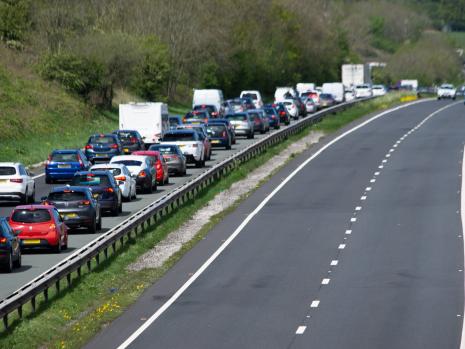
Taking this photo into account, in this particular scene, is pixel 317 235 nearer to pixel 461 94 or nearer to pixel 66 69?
pixel 66 69

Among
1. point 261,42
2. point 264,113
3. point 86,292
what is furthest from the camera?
point 261,42

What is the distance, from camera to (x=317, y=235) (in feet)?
126

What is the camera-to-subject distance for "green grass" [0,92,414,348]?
79.5 feet

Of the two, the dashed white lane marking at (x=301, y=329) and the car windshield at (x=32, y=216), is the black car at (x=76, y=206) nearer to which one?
the car windshield at (x=32, y=216)

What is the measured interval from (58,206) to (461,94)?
113403 millimetres

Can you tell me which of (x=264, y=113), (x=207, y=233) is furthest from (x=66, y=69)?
(x=207, y=233)

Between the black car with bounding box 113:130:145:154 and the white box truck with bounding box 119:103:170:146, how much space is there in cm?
393

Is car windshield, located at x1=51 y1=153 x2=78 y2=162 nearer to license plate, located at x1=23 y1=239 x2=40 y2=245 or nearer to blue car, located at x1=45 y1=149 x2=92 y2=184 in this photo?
blue car, located at x1=45 y1=149 x2=92 y2=184

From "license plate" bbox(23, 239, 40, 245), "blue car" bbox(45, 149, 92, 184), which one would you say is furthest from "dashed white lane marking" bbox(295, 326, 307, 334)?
"blue car" bbox(45, 149, 92, 184)

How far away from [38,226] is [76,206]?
3627 millimetres

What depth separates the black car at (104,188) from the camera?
135 ft

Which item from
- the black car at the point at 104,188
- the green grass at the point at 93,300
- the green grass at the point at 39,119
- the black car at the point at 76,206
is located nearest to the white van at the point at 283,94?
the green grass at the point at 39,119

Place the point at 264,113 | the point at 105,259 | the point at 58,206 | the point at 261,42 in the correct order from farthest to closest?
the point at 261,42 → the point at 264,113 → the point at 58,206 → the point at 105,259

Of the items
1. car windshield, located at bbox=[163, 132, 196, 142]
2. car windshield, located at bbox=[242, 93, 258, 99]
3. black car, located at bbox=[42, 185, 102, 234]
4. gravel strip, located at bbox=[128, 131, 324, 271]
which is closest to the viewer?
gravel strip, located at bbox=[128, 131, 324, 271]
